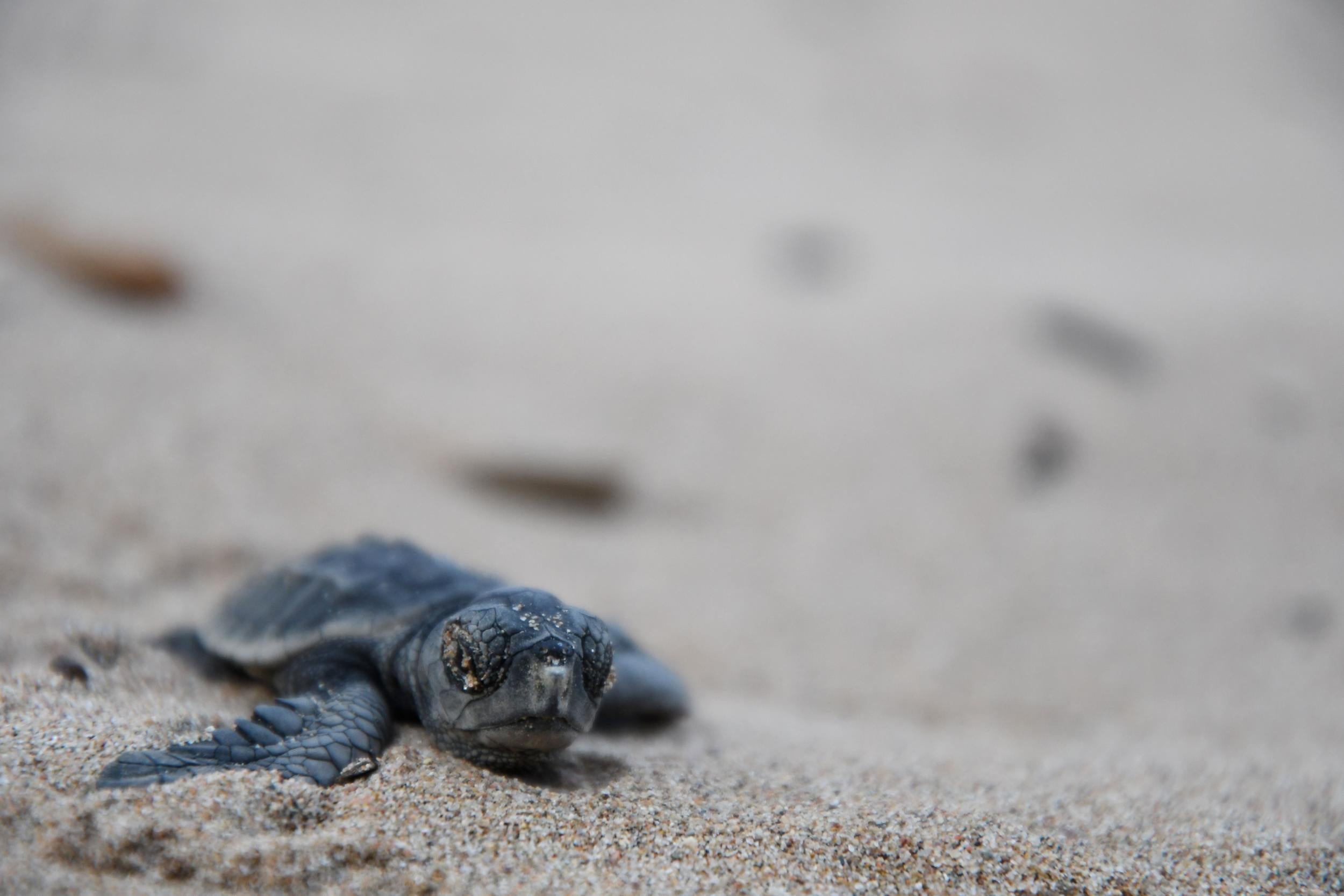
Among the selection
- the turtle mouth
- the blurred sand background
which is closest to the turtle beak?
the turtle mouth

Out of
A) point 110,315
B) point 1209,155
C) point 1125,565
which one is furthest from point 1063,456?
point 1209,155

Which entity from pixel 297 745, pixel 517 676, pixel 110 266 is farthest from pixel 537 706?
pixel 110 266

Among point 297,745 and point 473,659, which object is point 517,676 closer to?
point 473,659

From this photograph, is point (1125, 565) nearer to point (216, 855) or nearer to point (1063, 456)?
point (1063, 456)

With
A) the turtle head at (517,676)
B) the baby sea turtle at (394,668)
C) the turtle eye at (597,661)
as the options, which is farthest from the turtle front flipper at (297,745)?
the turtle eye at (597,661)

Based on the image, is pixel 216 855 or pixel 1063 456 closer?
pixel 216 855
